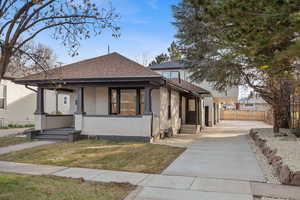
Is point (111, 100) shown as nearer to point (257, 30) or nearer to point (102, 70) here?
point (102, 70)

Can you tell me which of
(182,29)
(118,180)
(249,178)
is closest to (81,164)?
(118,180)

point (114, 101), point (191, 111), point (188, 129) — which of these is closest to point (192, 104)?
point (191, 111)

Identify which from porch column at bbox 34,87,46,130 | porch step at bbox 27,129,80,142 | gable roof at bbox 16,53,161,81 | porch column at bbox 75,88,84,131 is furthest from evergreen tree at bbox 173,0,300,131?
porch column at bbox 34,87,46,130

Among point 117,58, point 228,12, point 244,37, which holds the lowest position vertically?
point 244,37

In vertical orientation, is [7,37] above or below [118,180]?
above

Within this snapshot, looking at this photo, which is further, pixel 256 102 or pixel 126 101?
pixel 256 102

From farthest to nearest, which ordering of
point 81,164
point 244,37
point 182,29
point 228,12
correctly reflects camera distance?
→ point 182,29, point 81,164, point 244,37, point 228,12

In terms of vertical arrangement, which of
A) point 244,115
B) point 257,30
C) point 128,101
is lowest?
point 244,115

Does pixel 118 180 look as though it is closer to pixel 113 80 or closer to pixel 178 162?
pixel 178 162

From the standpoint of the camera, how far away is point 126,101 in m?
13.9

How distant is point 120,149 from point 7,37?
6.11m

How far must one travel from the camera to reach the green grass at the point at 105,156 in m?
7.52

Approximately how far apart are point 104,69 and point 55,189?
8942 millimetres

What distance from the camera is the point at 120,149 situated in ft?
33.1
